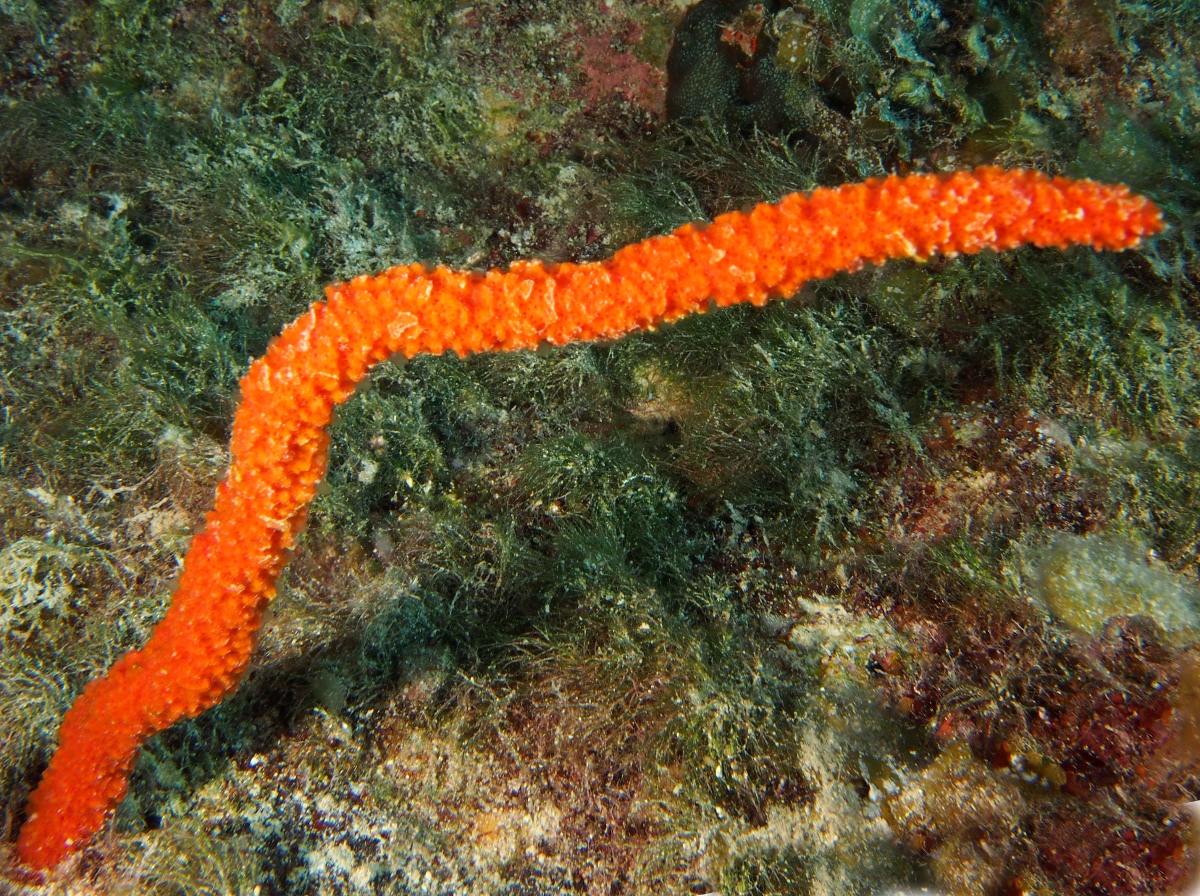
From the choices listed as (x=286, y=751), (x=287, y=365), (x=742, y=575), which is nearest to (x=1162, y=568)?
(x=742, y=575)

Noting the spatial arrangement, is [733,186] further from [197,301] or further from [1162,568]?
[197,301]

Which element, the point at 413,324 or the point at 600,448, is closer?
the point at 413,324

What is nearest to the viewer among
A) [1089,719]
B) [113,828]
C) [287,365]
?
[1089,719]

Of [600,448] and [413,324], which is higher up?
[413,324]

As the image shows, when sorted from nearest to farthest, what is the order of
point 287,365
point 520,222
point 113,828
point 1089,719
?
point 1089,719 < point 287,365 < point 113,828 < point 520,222

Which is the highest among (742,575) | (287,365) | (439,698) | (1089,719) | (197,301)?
A: (1089,719)

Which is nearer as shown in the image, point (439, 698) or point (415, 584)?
point (439, 698)
